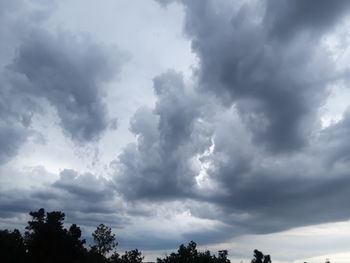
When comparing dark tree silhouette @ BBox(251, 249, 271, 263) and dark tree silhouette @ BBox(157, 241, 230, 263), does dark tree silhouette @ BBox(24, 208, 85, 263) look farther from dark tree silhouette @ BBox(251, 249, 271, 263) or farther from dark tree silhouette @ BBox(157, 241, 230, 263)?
dark tree silhouette @ BBox(251, 249, 271, 263)

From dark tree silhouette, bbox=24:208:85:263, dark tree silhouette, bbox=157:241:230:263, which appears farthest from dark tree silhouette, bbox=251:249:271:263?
dark tree silhouette, bbox=24:208:85:263

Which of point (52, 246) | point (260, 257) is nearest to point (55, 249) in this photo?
point (52, 246)

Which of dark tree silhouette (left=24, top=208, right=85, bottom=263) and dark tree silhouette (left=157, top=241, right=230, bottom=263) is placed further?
dark tree silhouette (left=157, top=241, right=230, bottom=263)

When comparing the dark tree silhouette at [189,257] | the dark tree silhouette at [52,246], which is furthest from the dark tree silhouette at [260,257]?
the dark tree silhouette at [52,246]

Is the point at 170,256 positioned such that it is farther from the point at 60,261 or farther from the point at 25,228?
the point at 25,228

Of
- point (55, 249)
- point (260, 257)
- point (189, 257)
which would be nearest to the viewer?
point (55, 249)

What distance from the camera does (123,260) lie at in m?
103

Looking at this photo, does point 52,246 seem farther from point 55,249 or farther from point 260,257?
point 260,257

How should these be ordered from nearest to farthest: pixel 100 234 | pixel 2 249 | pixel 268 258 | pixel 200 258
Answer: pixel 2 249, pixel 200 258, pixel 100 234, pixel 268 258

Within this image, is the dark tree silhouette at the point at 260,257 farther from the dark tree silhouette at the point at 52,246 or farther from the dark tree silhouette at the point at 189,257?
the dark tree silhouette at the point at 52,246

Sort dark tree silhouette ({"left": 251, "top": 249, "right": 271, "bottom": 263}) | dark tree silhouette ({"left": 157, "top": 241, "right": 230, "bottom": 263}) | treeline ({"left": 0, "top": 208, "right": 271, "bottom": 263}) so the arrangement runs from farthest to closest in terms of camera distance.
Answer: dark tree silhouette ({"left": 251, "top": 249, "right": 271, "bottom": 263})
dark tree silhouette ({"left": 157, "top": 241, "right": 230, "bottom": 263})
treeline ({"left": 0, "top": 208, "right": 271, "bottom": 263})

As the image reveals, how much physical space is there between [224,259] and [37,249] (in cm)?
5891

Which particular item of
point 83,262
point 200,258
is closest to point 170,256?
point 200,258

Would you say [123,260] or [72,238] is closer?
[72,238]
